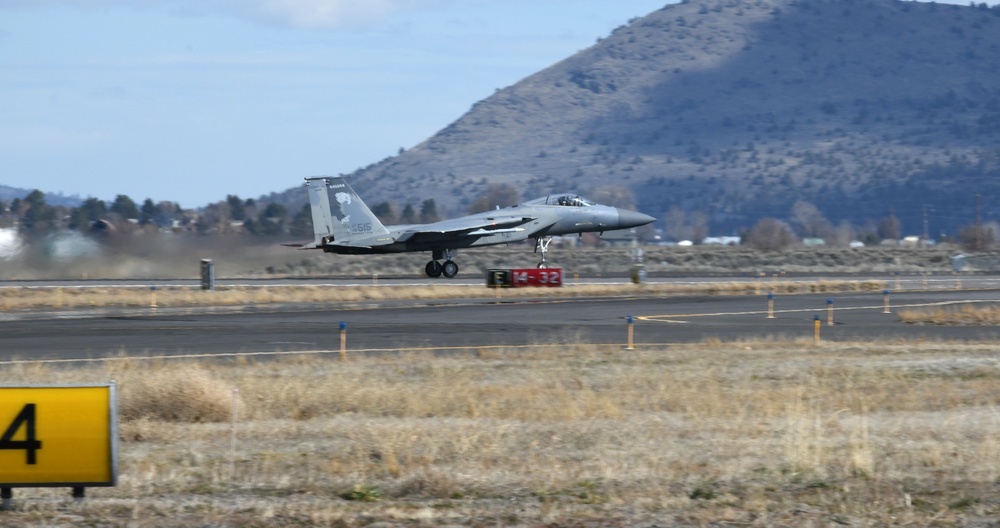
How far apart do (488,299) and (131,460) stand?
29104 mm

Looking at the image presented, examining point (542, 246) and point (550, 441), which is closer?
point (550, 441)

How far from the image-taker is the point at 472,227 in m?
49.3

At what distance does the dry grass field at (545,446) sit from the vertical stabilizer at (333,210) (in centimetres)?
2551

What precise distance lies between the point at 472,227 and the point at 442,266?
3621 mm

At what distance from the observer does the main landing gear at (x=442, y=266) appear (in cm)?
5153

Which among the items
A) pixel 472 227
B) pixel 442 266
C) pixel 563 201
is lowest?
pixel 442 266

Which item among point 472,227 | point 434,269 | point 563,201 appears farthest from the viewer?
point 434,269

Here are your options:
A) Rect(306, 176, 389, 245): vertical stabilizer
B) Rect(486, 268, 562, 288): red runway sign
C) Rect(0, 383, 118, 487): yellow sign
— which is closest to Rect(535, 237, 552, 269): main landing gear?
Rect(486, 268, 562, 288): red runway sign

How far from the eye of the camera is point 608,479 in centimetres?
1114

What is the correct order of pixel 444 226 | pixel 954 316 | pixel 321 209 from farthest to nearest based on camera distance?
pixel 444 226 < pixel 321 209 < pixel 954 316

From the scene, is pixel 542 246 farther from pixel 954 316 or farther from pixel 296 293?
pixel 954 316

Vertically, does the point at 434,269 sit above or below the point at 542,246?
below

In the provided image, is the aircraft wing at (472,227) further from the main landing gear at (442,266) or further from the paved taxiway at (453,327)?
the paved taxiway at (453,327)

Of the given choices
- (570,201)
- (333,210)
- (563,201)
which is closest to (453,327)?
(333,210)
